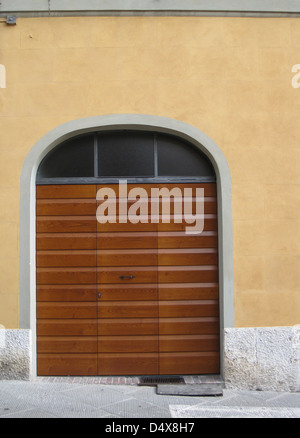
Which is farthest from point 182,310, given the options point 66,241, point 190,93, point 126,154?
point 190,93

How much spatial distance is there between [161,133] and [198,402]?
12.1 feet

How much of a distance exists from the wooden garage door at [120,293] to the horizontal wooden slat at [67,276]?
0.01 m

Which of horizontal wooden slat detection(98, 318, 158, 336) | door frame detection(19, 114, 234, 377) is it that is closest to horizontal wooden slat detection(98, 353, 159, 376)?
horizontal wooden slat detection(98, 318, 158, 336)

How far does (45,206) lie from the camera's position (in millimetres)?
6480

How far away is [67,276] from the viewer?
21.0 ft

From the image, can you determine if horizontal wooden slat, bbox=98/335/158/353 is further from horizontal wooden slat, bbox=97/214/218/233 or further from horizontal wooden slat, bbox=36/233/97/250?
horizontal wooden slat, bbox=97/214/218/233

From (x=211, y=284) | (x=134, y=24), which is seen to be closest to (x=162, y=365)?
(x=211, y=284)

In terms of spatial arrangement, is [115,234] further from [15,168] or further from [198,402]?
→ [198,402]

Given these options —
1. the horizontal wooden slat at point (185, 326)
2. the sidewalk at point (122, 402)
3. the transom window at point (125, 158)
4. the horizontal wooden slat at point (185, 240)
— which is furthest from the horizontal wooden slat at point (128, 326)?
the transom window at point (125, 158)

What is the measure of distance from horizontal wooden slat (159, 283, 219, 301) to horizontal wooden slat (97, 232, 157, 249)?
2.06ft

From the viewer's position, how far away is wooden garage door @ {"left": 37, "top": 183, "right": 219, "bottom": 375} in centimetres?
633

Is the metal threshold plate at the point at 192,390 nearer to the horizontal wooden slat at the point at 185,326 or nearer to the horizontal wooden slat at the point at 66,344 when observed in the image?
the horizontal wooden slat at the point at 185,326

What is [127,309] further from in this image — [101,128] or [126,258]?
[101,128]
